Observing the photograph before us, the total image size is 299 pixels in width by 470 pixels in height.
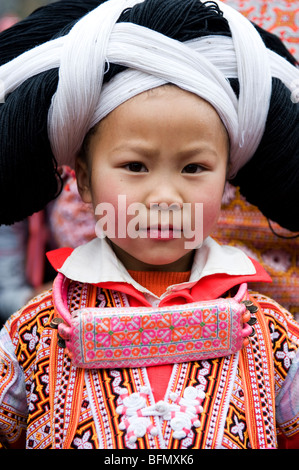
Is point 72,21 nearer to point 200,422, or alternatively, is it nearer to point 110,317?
point 110,317

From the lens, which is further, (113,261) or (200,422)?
(113,261)

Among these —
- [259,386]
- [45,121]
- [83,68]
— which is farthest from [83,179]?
[259,386]

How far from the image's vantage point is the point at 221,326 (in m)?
1.16

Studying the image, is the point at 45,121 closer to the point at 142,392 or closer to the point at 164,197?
the point at 164,197

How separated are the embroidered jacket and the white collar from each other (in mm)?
24

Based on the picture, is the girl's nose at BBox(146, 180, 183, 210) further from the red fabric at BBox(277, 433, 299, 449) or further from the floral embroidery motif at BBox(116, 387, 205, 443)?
the red fabric at BBox(277, 433, 299, 449)

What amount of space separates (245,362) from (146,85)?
63cm

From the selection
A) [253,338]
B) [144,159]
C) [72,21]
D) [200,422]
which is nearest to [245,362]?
[253,338]

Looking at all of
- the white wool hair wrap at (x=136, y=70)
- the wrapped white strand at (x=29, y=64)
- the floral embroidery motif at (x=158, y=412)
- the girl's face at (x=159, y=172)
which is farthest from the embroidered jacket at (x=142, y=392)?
the wrapped white strand at (x=29, y=64)

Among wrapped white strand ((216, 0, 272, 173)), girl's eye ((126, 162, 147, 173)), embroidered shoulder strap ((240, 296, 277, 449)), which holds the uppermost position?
wrapped white strand ((216, 0, 272, 173))

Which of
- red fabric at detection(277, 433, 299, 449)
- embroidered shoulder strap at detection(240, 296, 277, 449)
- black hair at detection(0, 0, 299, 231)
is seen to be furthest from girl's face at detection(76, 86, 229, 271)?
red fabric at detection(277, 433, 299, 449)

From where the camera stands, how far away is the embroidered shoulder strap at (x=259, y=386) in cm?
114

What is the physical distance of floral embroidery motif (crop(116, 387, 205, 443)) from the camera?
107 cm

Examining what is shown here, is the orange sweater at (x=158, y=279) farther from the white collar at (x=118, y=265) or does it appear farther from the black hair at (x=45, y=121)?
the black hair at (x=45, y=121)
